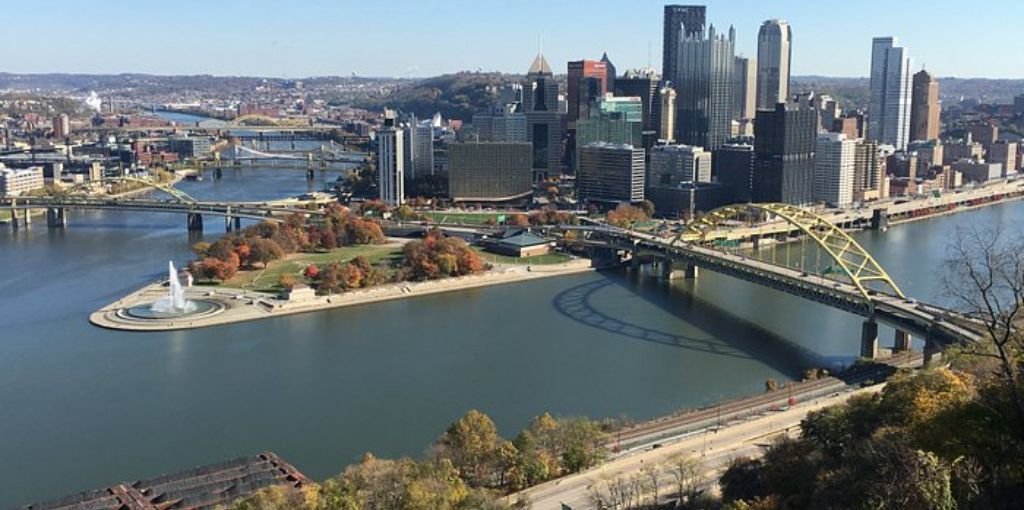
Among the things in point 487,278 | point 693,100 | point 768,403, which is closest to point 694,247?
point 487,278

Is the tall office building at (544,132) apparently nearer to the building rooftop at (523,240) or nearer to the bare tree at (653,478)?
the building rooftop at (523,240)

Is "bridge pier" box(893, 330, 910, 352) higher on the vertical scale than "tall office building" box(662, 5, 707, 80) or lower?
lower

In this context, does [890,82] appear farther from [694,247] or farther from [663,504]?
[663,504]

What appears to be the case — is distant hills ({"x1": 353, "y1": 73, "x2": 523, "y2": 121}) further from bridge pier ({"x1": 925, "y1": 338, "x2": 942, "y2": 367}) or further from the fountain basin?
bridge pier ({"x1": 925, "y1": 338, "x2": 942, "y2": 367})

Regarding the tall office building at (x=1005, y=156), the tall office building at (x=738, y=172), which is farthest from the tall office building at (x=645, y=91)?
the tall office building at (x=1005, y=156)

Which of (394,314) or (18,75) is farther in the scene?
(18,75)

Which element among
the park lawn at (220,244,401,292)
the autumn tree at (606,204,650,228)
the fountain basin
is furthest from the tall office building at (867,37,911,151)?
the fountain basin
